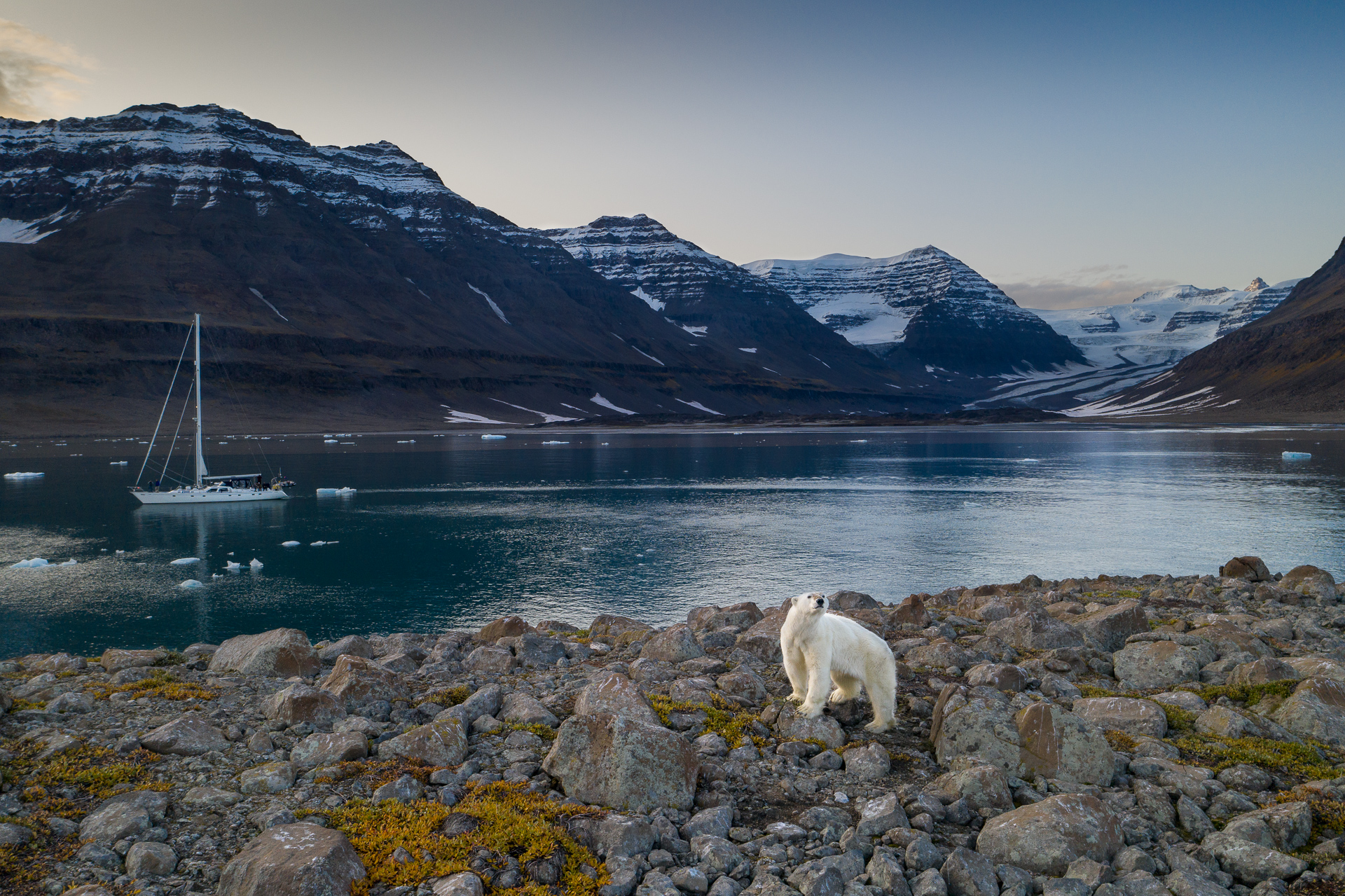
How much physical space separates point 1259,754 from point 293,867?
9.78 metres

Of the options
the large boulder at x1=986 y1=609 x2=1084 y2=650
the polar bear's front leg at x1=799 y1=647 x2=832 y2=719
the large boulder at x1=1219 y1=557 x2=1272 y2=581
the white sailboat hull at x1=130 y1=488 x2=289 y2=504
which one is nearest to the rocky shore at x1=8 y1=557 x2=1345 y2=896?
the polar bear's front leg at x1=799 y1=647 x2=832 y2=719

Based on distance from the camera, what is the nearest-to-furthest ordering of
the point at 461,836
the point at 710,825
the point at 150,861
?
the point at 150,861
the point at 461,836
the point at 710,825

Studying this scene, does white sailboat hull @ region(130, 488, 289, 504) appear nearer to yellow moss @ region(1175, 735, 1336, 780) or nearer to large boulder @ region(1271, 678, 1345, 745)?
yellow moss @ region(1175, 735, 1336, 780)

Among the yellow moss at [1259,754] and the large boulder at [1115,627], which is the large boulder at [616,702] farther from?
the large boulder at [1115,627]

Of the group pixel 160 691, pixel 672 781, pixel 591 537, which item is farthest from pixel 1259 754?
pixel 591 537

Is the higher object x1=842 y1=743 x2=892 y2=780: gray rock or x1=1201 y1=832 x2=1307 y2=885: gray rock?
x1=842 y1=743 x2=892 y2=780: gray rock

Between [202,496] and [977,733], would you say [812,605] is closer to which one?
[977,733]

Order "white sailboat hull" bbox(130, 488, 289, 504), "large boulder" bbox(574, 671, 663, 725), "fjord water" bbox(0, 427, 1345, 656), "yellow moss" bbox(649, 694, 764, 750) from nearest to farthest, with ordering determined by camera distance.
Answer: "large boulder" bbox(574, 671, 663, 725), "yellow moss" bbox(649, 694, 764, 750), "fjord water" bbox(0, 427, 1345, 656), "white sailboat hull" bbox(130, 488, 289, 504)

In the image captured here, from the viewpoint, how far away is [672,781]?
25.7ft

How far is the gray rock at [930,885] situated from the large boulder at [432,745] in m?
4.80

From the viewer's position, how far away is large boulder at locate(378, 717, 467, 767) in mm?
8469

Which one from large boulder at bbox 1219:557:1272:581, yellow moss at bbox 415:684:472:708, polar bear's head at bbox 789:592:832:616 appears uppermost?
polar bear's head at bbox 789:592:832:616

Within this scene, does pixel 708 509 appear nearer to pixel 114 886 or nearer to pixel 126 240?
pixel 114 886

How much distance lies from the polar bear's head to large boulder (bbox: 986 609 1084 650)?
22.6 ft
